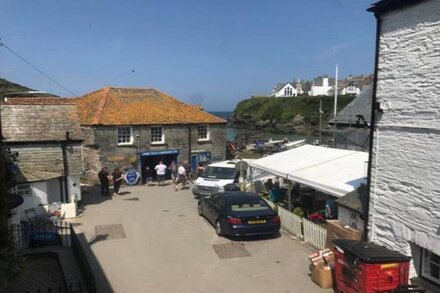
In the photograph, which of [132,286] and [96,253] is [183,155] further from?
[132,286]

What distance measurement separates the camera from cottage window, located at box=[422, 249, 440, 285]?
29.7ft

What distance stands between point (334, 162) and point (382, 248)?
291 inches

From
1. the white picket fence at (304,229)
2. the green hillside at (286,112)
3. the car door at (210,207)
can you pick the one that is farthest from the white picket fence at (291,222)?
the green hillside at (286,112)

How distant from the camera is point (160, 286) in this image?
422 inches

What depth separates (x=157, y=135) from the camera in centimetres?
3020

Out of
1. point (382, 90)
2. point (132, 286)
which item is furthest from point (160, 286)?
point (382, 90)

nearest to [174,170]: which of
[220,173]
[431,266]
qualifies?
[220,173]

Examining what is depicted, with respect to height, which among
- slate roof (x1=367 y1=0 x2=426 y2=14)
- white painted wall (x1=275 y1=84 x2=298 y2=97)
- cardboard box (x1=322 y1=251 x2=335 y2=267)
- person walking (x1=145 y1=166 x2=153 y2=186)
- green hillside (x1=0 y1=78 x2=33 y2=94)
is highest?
white painted wall (x1=275 y1=84 x2=298 y2=97)

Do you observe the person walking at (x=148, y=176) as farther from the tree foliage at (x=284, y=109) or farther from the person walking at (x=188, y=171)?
the tree foliage at (x=284, y=109)

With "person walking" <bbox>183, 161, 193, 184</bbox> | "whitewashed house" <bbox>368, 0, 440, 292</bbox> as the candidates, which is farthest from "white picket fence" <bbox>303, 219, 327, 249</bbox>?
"person walking" <bbox>183, 161, 193, 184</bbox>

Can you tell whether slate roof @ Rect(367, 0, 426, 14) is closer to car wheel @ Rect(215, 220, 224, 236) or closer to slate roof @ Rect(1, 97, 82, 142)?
car wheel @ Rect(215, 220, 224, 236)

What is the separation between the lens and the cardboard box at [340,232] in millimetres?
11109

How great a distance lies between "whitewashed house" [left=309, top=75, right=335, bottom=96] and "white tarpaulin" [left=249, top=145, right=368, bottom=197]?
328 ft

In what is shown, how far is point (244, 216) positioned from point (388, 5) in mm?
7727
